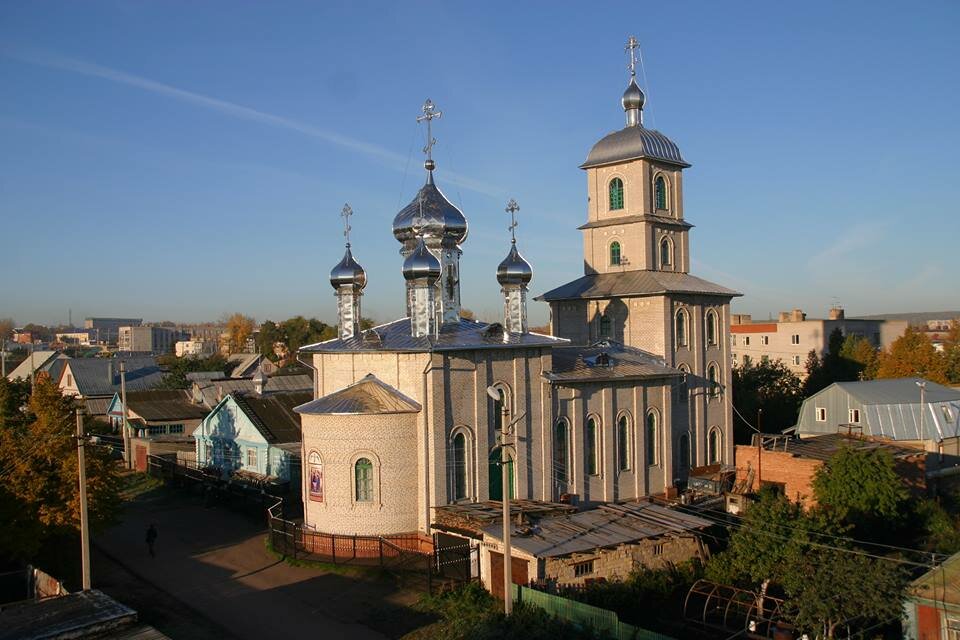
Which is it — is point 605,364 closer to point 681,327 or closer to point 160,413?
point 681,327

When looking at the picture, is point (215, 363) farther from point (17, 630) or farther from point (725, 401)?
point (17, 630)

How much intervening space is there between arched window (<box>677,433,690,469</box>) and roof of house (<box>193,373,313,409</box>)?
21.7 meters

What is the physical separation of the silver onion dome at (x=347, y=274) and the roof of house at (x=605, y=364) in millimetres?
6941

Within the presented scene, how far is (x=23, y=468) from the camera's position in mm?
20672

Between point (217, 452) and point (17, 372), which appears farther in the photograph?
point (17, 372)

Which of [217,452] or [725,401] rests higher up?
[725,401]

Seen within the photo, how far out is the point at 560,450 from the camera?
2602 cm

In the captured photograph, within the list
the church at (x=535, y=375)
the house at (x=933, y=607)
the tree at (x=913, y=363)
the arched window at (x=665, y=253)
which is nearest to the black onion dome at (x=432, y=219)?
the church at (x=535, y=375)

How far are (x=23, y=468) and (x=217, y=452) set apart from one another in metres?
15.8

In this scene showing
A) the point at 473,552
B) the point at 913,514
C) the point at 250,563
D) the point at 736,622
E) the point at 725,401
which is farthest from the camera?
the point at 725,401

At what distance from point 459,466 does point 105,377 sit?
4395cm

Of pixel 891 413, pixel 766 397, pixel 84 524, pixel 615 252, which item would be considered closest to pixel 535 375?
pixel 615 252

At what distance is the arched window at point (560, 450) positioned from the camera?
25750mm

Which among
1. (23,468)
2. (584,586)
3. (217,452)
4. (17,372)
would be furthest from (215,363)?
(584,586)
